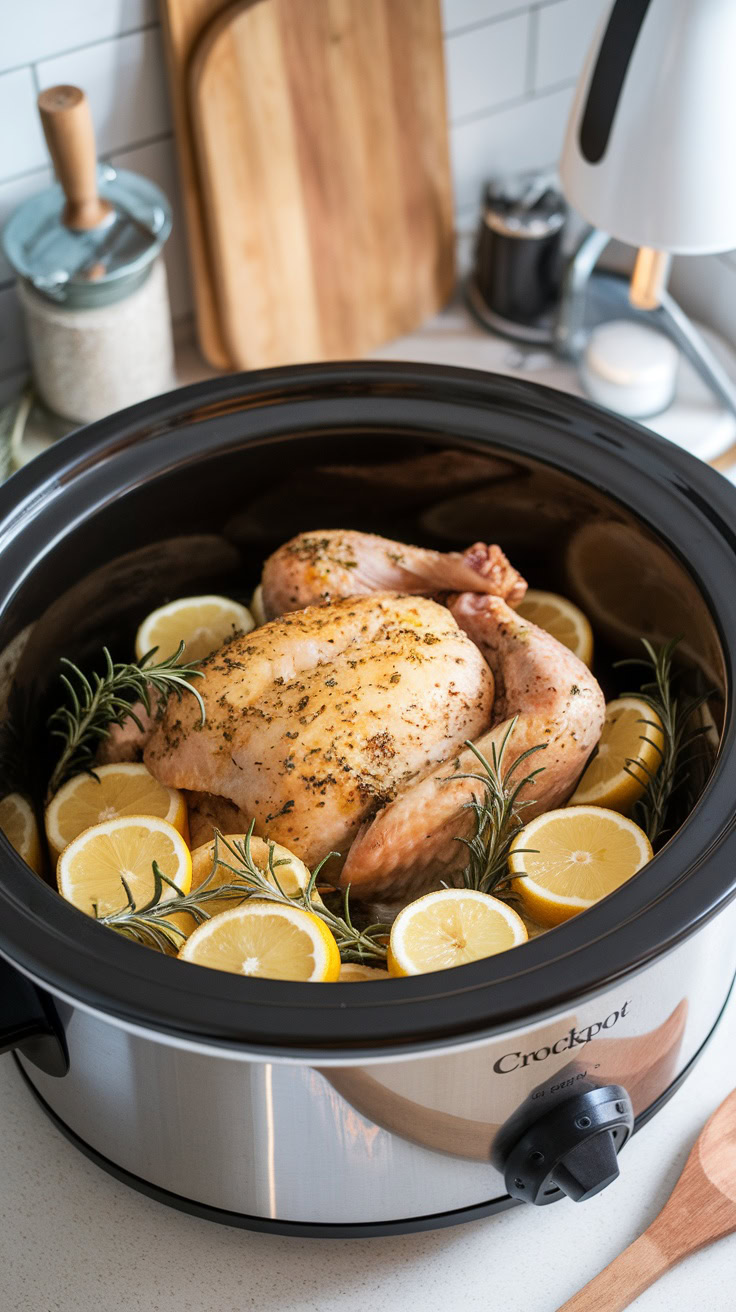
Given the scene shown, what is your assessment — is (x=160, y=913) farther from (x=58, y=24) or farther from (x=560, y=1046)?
(x=58, y=24)

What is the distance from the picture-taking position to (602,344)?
1.82 m

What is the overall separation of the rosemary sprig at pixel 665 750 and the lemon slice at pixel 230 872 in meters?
0.32

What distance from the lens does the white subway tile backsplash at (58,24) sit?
153 cm

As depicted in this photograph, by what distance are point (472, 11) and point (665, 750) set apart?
1255mm

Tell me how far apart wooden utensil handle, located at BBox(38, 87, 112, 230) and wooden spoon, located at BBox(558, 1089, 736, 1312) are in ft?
4.02

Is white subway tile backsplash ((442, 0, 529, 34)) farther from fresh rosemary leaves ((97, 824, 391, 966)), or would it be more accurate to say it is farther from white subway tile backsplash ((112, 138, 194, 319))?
fresh rosemary leaves ((97, 824, 391, 966))

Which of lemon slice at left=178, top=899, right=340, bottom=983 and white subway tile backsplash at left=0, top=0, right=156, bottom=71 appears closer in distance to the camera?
Result: lemon slice at left=178, top=899, right=340, bottom=983

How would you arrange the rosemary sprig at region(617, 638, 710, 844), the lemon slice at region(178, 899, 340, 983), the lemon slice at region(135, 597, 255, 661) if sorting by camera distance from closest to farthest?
the lemon slice at region(178, 899, 340, 983) → the rosemary sprig at region(617, 638, 710, 844) → the lemon slice at region(135, 597, 255, 661)

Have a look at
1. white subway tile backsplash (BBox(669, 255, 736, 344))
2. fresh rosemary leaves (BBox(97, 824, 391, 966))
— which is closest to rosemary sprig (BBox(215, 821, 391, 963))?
fresh rosemary leaves (BBox(97, 824, 391, 966))

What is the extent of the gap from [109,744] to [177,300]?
93 cm

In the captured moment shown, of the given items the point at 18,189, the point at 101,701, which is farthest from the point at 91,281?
the point at 101,701

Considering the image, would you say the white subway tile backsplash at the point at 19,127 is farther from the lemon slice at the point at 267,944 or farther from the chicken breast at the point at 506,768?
the lemon slice at the point at 267,944

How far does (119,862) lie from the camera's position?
1.06 m

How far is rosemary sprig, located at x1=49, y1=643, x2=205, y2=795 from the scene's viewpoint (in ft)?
3.93
